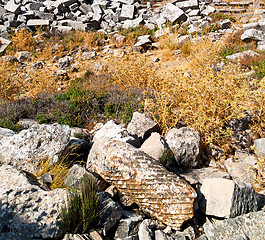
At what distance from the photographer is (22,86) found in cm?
670

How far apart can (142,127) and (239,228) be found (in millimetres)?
2213

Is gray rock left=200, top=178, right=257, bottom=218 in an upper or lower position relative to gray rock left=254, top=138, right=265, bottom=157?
upper

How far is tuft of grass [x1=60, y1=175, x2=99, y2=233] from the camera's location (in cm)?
258

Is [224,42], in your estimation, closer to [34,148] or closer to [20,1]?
[34,148]

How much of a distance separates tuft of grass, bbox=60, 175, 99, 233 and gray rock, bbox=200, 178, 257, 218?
1412 mm

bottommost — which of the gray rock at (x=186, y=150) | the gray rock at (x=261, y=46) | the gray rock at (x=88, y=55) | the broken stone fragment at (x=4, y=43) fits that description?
the gray rock at (x=88, y=55)

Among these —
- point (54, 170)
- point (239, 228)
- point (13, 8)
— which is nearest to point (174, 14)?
point (13, 8)

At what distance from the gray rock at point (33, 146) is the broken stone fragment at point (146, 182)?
666 millimetres

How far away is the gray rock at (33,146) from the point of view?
11.5 ft

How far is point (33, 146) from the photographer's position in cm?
358

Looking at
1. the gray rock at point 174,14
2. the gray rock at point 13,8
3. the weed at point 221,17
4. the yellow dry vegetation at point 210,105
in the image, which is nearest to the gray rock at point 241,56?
the yellow dry vegetation at point 210,105

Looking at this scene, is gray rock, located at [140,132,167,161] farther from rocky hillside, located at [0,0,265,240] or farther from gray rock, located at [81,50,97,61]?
gray rock, located at [81,50,97,61]

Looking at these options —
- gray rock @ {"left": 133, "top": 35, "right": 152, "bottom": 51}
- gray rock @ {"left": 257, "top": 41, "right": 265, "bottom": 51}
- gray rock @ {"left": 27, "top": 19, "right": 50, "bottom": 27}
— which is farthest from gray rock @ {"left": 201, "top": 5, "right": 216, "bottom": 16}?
gray rock @ {"left": 27, "top": 19, "right": 50, "bottom": 27}

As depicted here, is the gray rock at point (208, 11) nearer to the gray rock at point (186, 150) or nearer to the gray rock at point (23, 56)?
the gray rock at point (23, 56)
